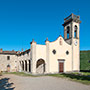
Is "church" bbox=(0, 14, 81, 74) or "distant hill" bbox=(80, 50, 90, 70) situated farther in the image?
"distant hill" bbox=(80, 50, 90, 70)

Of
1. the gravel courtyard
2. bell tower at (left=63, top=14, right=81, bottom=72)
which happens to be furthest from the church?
the gravel courtyard

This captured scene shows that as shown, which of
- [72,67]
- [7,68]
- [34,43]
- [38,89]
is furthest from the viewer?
[7,68]

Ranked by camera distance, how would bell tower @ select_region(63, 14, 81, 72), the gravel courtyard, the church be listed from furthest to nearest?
bell tower @ select_region(63, 14, 81, 72) < the church < the gravel courtyard

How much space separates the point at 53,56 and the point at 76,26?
9637 millimetres

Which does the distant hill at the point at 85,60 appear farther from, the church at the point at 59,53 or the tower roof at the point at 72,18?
the tower roof at the point at 72,18

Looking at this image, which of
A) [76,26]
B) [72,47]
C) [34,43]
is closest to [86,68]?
[72,47]

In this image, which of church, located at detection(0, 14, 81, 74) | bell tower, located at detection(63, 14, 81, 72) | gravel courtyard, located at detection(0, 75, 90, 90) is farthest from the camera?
bell tower, located at detection(63, 14, 81, 72)

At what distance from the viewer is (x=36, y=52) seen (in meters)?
17.1

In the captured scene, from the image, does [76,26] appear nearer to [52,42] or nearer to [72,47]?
[72,47]

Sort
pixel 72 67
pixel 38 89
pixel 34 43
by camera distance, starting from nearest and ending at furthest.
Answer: pixel 38 89, pixel 34 43, pixel 72 67

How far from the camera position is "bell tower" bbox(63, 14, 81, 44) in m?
20.7

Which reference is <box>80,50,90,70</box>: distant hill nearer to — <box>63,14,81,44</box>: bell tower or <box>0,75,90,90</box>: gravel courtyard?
<box>63,14,81,44</box>: bell tower

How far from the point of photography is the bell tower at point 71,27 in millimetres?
20734

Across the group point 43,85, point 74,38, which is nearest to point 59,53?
point 74,38
